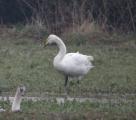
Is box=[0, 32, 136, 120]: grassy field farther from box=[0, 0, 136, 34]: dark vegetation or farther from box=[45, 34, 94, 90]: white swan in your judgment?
box=[0, 0, 136, 34]: dark vegetation

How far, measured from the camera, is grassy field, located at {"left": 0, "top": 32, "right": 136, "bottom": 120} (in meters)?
11.0

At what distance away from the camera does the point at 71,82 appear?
1538 cm

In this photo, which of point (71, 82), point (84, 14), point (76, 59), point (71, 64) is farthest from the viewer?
point (84, 14)

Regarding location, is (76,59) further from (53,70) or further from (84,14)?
(84,14)

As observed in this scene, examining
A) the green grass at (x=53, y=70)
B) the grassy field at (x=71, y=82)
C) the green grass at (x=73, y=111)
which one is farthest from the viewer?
the green grass at (x=53, y=70)

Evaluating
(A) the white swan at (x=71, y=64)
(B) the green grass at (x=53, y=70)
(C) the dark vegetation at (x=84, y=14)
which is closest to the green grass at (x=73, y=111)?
(B) the green grass at (x=53, y=70)

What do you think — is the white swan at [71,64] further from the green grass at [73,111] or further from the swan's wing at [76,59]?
the green grass at [73,111]

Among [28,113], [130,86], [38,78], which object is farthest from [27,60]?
[28,113]

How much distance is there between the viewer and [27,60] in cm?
1922

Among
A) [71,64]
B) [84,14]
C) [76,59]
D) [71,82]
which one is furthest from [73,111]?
[84,14]

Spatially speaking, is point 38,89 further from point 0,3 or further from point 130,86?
point 0,3

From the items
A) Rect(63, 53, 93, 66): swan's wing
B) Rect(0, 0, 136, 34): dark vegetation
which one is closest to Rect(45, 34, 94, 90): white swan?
Rect(63, 53, 93, 66): swan's wing

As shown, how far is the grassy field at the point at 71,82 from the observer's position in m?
11.0

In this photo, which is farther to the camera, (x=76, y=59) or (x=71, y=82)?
(x=71, y=82)
